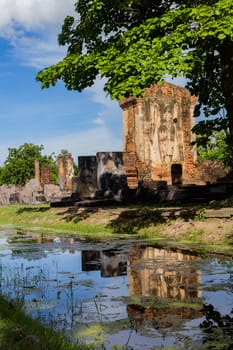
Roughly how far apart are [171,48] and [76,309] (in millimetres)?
6595

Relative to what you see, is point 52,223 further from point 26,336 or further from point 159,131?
point 26,336

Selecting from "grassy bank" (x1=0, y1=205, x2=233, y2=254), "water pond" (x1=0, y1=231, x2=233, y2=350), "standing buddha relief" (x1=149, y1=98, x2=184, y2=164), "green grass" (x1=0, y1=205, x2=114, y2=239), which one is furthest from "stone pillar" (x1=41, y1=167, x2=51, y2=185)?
"water pond" (x1=0, y1=231, x2=233, y2=350)

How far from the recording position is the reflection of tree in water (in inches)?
187

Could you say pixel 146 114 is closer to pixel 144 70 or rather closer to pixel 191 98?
pixel 191 98

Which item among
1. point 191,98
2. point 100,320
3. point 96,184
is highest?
point 191,98

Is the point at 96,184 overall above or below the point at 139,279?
above

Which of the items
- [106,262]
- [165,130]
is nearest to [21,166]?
[165,130]

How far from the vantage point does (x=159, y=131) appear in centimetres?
2889

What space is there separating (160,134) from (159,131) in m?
0.17

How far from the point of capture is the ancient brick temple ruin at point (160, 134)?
28328 mm

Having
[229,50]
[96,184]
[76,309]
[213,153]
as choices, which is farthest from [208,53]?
[213,153]

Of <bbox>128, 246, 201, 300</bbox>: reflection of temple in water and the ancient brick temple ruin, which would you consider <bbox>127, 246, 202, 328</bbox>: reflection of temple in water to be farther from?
the ancient brick temple ruin

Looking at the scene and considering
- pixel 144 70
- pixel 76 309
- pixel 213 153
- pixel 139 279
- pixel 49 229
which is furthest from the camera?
pixel 213 153

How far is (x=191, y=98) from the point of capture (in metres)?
30.3
